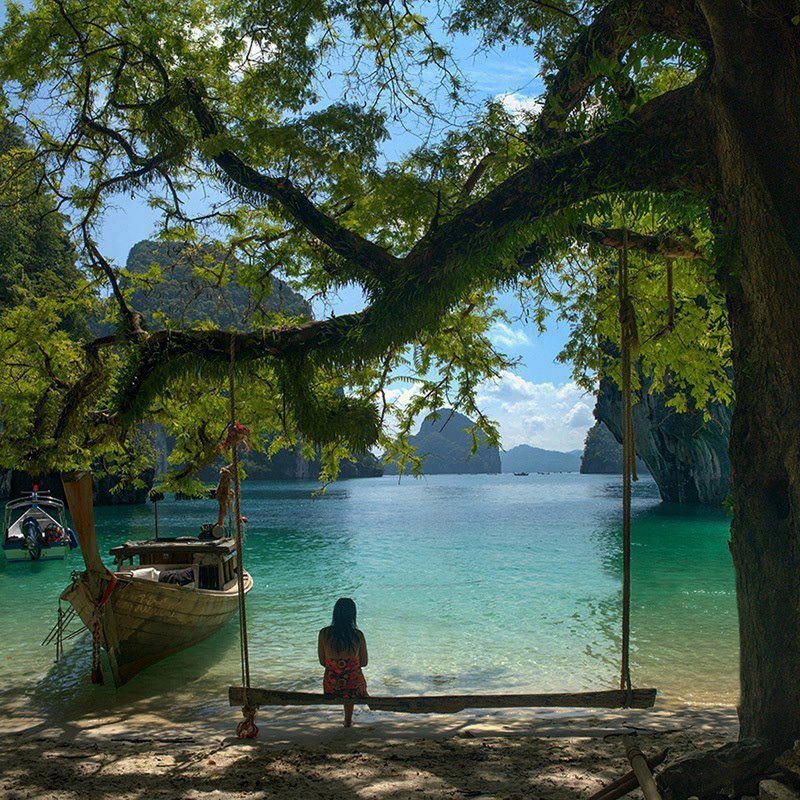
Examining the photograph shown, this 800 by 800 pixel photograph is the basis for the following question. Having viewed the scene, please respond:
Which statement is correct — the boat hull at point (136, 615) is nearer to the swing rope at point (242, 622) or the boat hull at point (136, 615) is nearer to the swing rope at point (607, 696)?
the swing rope at point (242, 622)

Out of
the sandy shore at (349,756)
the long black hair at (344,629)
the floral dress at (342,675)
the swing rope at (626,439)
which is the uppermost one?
the swing rope at (626,439)

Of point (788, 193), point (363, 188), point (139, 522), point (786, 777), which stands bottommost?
point (139, 522)

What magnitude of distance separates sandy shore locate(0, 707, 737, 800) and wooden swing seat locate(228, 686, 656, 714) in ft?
1.25

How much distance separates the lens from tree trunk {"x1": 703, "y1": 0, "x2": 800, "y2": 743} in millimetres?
3635

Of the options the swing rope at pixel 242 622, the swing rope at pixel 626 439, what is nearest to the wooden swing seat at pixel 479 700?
the swing rope at pixel 626 439

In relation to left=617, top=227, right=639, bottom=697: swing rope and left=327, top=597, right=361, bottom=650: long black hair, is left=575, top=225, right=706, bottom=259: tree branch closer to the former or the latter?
left=617, top=227, right=639, bottom=697: swing rope

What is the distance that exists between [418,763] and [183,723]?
3282mm

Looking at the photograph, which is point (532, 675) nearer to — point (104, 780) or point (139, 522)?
point (104, 780)

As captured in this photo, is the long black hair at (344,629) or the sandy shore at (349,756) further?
the long black hair at (344,629)

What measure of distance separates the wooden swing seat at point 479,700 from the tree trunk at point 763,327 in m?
0.94

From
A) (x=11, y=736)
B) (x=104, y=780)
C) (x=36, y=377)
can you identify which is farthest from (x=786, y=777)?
(x=36, y=377)

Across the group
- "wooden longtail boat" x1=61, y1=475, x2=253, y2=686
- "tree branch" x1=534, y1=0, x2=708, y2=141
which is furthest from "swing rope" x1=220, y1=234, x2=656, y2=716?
"wooden longtail boat" x1=61, y1=475, x2=253, y2=686

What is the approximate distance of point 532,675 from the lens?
9.88 m

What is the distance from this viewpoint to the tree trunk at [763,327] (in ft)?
11.9
